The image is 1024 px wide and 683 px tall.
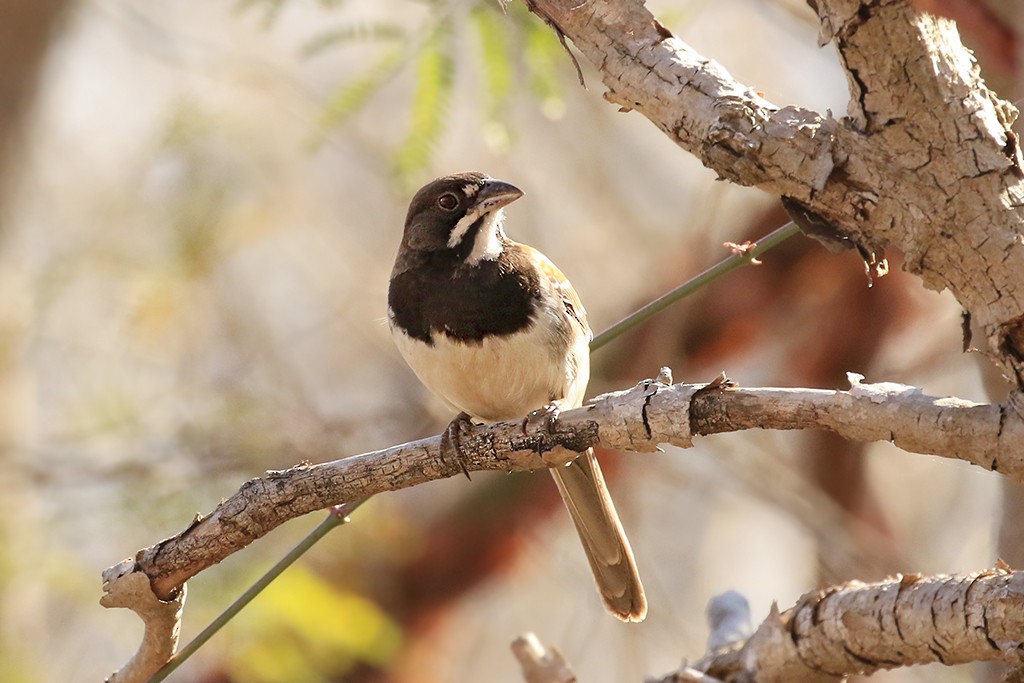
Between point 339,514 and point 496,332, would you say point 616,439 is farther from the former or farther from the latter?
point 496,332

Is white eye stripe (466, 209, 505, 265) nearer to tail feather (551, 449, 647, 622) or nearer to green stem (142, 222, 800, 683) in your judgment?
tail feather (551, 449, 647, 622)

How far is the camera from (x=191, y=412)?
22.2 feet

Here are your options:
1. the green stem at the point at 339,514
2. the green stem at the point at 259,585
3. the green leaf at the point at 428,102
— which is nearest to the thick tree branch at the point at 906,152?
the green stem at the point at 339,514

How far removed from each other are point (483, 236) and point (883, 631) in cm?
197

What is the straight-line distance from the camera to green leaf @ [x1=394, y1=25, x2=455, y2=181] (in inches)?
165

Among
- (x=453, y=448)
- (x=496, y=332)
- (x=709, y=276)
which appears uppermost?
(x=496, y=332)

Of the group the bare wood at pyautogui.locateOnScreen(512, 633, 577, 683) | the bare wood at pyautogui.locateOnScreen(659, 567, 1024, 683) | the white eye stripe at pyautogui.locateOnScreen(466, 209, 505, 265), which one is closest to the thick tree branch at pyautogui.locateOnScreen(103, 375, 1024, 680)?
the bare wood at pyautogui.locateOnScreen(659, 567, 1024, 683)

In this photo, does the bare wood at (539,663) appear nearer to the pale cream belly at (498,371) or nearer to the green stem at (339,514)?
the pale cream belly at (498,371)

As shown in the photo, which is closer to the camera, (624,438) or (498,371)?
(624,438)

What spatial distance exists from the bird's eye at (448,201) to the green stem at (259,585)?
5.28 ft

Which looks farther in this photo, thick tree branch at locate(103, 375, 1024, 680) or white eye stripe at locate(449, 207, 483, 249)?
white eye stripe at locate(449, 207, 483, 249)

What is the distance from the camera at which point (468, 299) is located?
3900 millimetres

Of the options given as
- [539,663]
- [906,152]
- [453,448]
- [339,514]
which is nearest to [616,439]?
[453,448]

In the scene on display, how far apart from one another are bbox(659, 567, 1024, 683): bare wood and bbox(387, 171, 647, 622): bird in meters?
0.74
